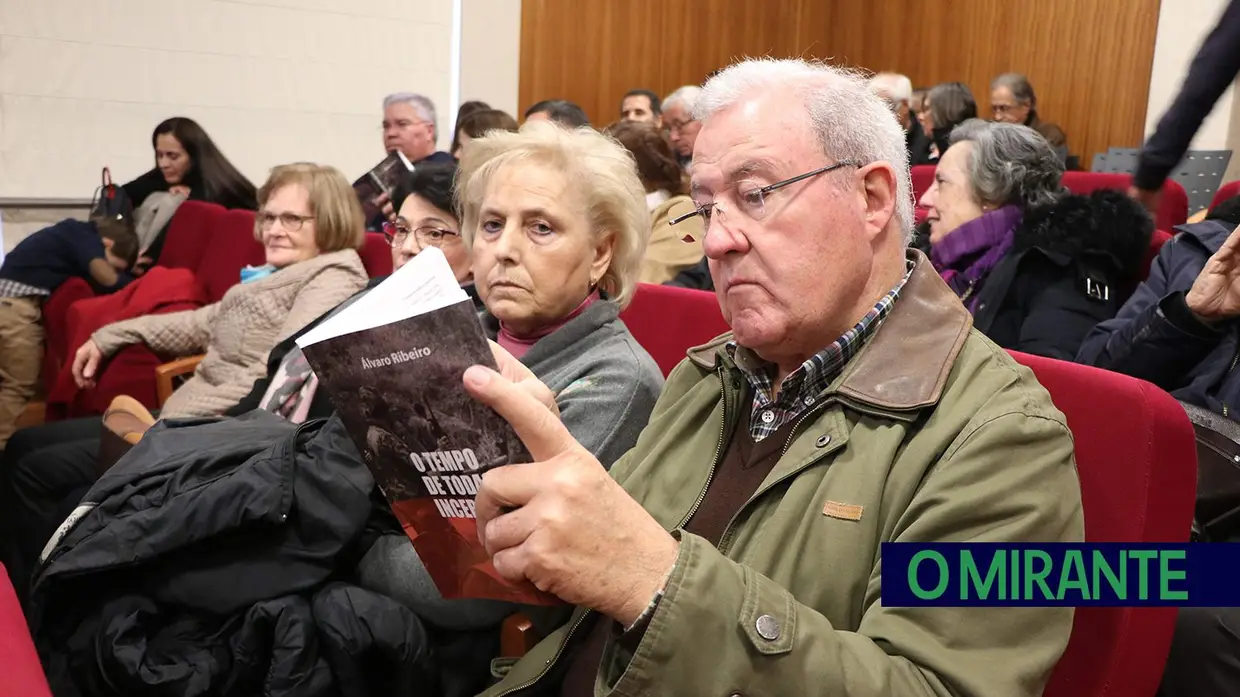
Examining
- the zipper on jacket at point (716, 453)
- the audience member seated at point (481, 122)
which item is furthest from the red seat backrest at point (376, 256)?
the zipper on jacket at point (716, 453)

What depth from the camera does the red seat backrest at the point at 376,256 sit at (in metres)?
3.25

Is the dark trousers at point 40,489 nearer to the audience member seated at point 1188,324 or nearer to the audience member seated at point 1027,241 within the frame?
the audience member seated at point 1027,241

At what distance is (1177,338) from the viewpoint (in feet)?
6.71

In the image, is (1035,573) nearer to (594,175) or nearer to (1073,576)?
(1073,576)

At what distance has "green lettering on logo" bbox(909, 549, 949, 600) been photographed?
3.10ft

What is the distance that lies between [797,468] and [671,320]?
3.33 ft

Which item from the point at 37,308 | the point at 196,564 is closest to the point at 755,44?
the point at 37,308

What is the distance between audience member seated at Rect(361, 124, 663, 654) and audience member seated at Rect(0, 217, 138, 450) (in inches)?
96.1

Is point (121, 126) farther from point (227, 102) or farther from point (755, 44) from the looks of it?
point (755, 44)

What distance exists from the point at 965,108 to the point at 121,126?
477cm

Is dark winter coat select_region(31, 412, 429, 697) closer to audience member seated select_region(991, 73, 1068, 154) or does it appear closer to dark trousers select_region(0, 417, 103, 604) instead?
dark trousers select_region(0, 417, 103, 604)

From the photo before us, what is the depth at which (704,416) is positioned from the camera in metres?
1.41

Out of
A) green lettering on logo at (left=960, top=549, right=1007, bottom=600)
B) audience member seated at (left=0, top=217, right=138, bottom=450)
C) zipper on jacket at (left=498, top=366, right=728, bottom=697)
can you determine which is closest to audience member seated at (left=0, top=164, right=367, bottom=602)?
audience member seated at (left=0, top=217, right=138, bottom=450)

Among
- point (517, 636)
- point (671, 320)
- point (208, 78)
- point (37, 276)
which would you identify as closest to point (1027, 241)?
point (671, 320)
